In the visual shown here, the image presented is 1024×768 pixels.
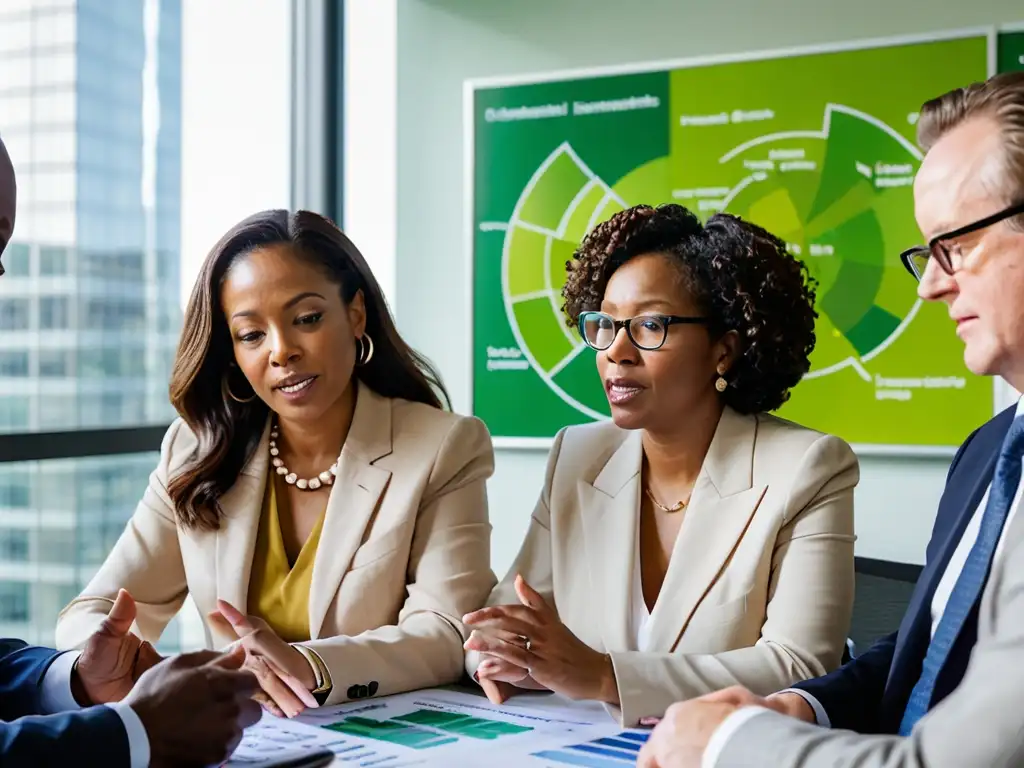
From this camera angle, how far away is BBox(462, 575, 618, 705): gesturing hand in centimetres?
181

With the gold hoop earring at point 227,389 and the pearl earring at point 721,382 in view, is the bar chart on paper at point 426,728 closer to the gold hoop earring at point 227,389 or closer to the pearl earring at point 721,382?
the pearl earring at point 721,382

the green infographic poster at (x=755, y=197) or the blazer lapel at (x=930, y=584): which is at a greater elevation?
the green infographic poster at (x=755, y=197)

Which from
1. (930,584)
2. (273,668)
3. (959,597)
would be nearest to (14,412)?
(273,668)

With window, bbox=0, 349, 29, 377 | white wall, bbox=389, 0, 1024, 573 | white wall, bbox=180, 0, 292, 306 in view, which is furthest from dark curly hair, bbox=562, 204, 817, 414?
white wall, bbox=180, 0, 292, 306

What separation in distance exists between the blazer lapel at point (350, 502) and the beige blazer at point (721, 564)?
32cm

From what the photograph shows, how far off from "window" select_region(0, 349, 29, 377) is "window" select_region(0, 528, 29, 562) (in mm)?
465

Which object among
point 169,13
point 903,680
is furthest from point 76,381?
point 903,680

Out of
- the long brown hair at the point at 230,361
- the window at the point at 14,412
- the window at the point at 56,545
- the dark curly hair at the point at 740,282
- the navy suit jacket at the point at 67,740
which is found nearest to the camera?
the navy suit jacket at the point at 67,740

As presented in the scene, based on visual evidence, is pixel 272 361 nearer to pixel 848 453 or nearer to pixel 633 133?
pixel 848 453

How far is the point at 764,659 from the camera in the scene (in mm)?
1916

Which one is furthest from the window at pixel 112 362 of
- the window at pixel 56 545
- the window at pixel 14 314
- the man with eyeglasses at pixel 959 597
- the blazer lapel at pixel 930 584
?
the blazer lapel at pixel 930 584

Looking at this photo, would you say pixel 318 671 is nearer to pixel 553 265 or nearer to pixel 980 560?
pixel 980 560

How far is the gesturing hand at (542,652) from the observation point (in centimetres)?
181

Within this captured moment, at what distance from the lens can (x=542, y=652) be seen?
5.96 feet
